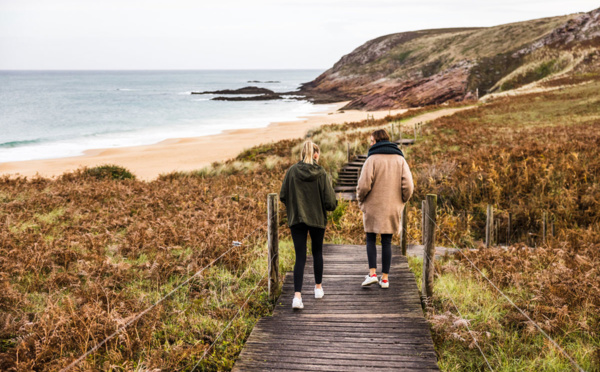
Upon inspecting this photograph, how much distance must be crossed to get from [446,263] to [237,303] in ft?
13.4

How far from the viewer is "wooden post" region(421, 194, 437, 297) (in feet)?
18.7

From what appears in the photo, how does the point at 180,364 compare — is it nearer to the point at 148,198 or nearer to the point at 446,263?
the point at 446,263

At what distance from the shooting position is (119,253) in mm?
7578

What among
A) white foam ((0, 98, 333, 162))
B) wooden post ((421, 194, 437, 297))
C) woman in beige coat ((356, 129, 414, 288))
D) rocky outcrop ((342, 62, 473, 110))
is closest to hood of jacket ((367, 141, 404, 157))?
woman in beige coat ((356, 129, 414, 288))

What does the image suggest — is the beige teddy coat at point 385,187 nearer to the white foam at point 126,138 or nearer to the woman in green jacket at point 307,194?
the woman in green jacket at point 307,194

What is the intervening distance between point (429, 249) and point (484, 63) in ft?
216

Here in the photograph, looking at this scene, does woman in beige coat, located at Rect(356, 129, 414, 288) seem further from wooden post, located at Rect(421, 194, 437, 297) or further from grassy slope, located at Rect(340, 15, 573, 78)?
grassy slope, located at Rect(340, 15, 573, 78)

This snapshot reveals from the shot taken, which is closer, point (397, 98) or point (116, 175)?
point (116, 175)

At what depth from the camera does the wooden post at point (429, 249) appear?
224 inches

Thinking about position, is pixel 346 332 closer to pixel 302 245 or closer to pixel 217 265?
pixel 302 245

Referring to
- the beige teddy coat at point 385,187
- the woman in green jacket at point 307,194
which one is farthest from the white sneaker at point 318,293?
the beige teddy coat at point 385,187

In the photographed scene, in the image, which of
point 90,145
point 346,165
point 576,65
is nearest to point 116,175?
point 346,165

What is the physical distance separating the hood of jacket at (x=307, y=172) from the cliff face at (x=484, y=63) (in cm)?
5215

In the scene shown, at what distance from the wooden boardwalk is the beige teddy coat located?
1.02 m
